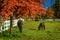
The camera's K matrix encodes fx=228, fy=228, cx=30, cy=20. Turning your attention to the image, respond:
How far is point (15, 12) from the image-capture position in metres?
17.5

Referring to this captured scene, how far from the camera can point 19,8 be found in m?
17.4

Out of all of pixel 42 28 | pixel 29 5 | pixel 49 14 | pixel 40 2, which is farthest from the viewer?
pixel 49 14

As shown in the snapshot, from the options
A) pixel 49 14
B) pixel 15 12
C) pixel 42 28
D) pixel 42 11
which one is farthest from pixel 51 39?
pixel 49 14

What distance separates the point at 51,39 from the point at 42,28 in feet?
34.0

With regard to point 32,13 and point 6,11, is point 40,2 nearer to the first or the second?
point 32,13

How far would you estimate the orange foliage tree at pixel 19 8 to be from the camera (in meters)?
16.1

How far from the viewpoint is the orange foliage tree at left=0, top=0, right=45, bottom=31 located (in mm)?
16062

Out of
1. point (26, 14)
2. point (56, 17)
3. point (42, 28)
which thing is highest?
point (26, 14)

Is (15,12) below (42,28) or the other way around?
the other way around

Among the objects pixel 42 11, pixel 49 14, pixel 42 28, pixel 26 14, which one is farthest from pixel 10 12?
pixel 49 14

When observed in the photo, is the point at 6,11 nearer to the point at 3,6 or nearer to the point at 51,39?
the point at 3,6

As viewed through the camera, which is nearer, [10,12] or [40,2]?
[10,12]

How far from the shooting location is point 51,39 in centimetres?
1773

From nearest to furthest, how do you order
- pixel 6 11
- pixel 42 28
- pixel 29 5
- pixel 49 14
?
pixel 6 11 → pixel 29 5 → pixel 42 28 → pixel 49 14
